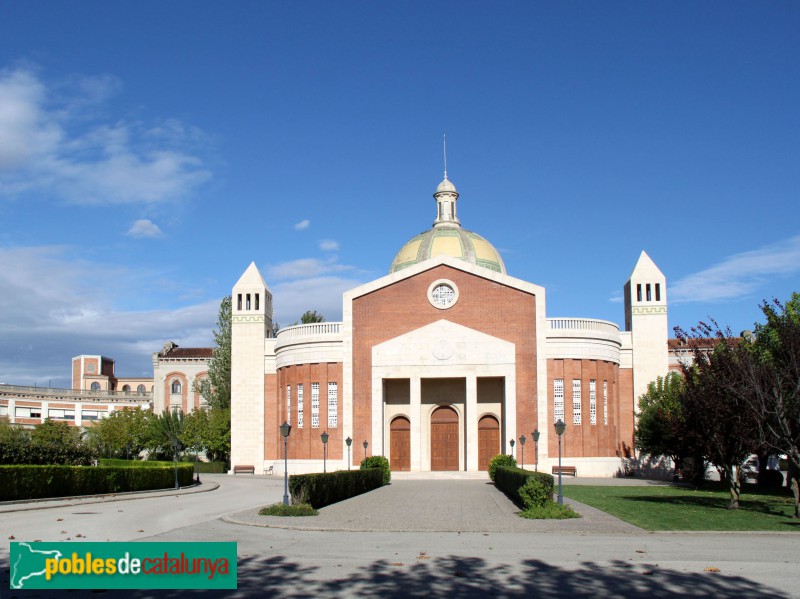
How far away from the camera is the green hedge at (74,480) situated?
29047 millimetres

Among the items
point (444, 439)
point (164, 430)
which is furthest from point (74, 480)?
point (164, 430)

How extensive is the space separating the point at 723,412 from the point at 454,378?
2692 cm

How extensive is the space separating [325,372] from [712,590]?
41236 millimetres

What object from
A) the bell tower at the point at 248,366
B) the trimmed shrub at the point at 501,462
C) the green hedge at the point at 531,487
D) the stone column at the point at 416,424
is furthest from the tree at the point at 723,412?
the bell tower at the point at 248,366

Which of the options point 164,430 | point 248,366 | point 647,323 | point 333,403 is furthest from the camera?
point 164,430

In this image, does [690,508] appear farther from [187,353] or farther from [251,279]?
[187,353]

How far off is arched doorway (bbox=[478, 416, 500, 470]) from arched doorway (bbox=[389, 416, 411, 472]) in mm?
4371

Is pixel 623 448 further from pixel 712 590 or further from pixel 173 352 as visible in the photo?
pixel 173 352

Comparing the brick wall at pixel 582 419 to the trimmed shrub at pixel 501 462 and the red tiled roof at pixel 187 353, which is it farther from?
the red tiled roof at pixel 187 353

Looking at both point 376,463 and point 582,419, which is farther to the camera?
point 582,419

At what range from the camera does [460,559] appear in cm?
1505

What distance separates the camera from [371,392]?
51031 mm

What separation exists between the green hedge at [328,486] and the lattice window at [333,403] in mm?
12784

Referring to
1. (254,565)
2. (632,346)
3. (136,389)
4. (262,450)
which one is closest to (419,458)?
(262,450)
